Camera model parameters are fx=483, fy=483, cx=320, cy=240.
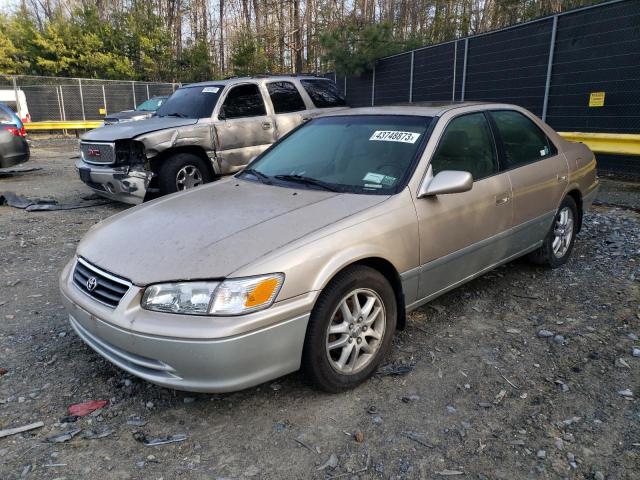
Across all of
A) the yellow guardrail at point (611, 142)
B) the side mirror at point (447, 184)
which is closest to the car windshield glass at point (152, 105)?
the yellow guardrail at point (611, 142)

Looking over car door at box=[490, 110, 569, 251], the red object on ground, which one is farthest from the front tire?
car door at box=[490, 110, 569, 251]

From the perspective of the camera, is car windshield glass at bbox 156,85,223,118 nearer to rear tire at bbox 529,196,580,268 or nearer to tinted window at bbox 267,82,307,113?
tinted window at bbox 267,82,307,113

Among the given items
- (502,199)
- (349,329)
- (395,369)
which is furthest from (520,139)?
(349,329)

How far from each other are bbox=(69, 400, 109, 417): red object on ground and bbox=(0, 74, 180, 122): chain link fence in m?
22.4

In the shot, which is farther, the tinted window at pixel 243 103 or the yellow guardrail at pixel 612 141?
the yellow guardrail at pixel 612 141

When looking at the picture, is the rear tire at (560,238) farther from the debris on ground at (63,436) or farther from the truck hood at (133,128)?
the truck hood at (133,128)

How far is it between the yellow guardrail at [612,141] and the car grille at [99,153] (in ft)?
24.0

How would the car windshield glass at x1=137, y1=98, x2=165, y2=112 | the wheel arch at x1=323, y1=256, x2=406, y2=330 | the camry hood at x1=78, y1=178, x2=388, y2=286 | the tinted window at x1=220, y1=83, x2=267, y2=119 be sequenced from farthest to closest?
1. the car windshield glass at x1=137, y1=98, x2=165, y2=112
2. the tinted window at x1=220, y1=83, x2=267, y2=119
3. the wheel arch at x1=323, y1=256, x2=406, y2=330
4. the camry hood at x1=78, y1=178, x2=388, y2=286

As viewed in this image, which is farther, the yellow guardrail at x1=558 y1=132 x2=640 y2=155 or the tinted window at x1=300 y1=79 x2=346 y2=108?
the tinted window at x1=300 y1=79 x2=346 y2=108

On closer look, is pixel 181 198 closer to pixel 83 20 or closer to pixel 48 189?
pixel 48 189

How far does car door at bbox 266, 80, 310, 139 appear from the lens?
759 centimetres

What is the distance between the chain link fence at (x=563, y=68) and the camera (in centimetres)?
802

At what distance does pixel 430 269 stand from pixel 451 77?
972cm

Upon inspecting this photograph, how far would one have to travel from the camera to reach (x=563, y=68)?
8.93m
